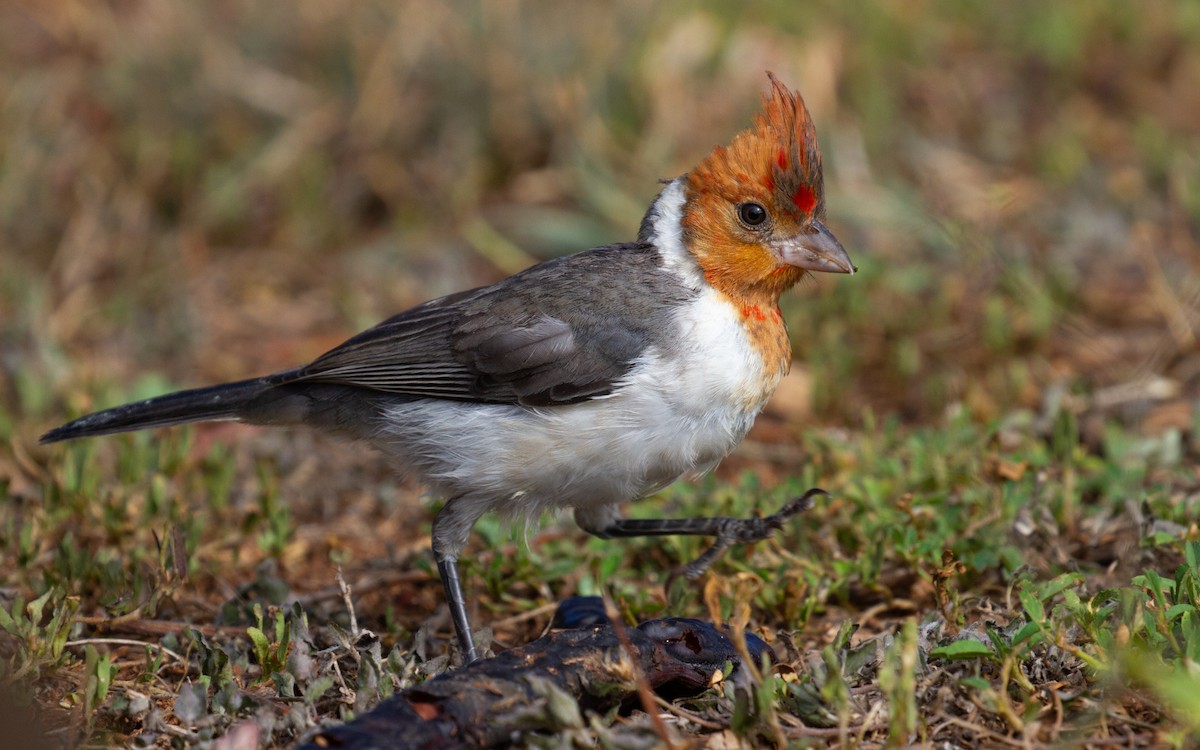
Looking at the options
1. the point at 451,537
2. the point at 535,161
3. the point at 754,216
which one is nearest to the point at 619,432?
the point at 451,537

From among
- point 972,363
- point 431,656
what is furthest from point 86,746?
point 972,363

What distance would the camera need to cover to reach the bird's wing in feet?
12.6

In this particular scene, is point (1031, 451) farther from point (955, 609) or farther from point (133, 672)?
point (133, 672)

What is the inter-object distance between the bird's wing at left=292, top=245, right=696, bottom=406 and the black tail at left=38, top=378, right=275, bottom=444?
A: 0.76 feet

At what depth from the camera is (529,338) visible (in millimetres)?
3959

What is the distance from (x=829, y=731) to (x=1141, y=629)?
80 centimetres

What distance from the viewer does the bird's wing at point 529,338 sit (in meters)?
3.84

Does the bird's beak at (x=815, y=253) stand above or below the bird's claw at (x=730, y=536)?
above

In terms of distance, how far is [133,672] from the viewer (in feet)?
12.3

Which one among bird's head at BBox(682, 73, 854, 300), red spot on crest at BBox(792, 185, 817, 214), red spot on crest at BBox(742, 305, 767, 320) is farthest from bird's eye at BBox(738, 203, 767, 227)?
red spot on crest at BBox(742, 305, 767, 320)

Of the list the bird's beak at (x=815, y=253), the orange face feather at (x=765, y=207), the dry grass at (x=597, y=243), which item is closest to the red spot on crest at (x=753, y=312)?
the orange face feather at (x=765, y=207)

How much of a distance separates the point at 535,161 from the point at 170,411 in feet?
12.2

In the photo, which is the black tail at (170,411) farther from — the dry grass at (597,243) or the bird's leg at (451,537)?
the bird's leg at (451,537)

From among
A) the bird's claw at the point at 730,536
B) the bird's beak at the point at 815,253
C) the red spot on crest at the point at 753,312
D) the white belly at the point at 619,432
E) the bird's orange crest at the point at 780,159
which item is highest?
the bird's orange crest at the point at 780,159
